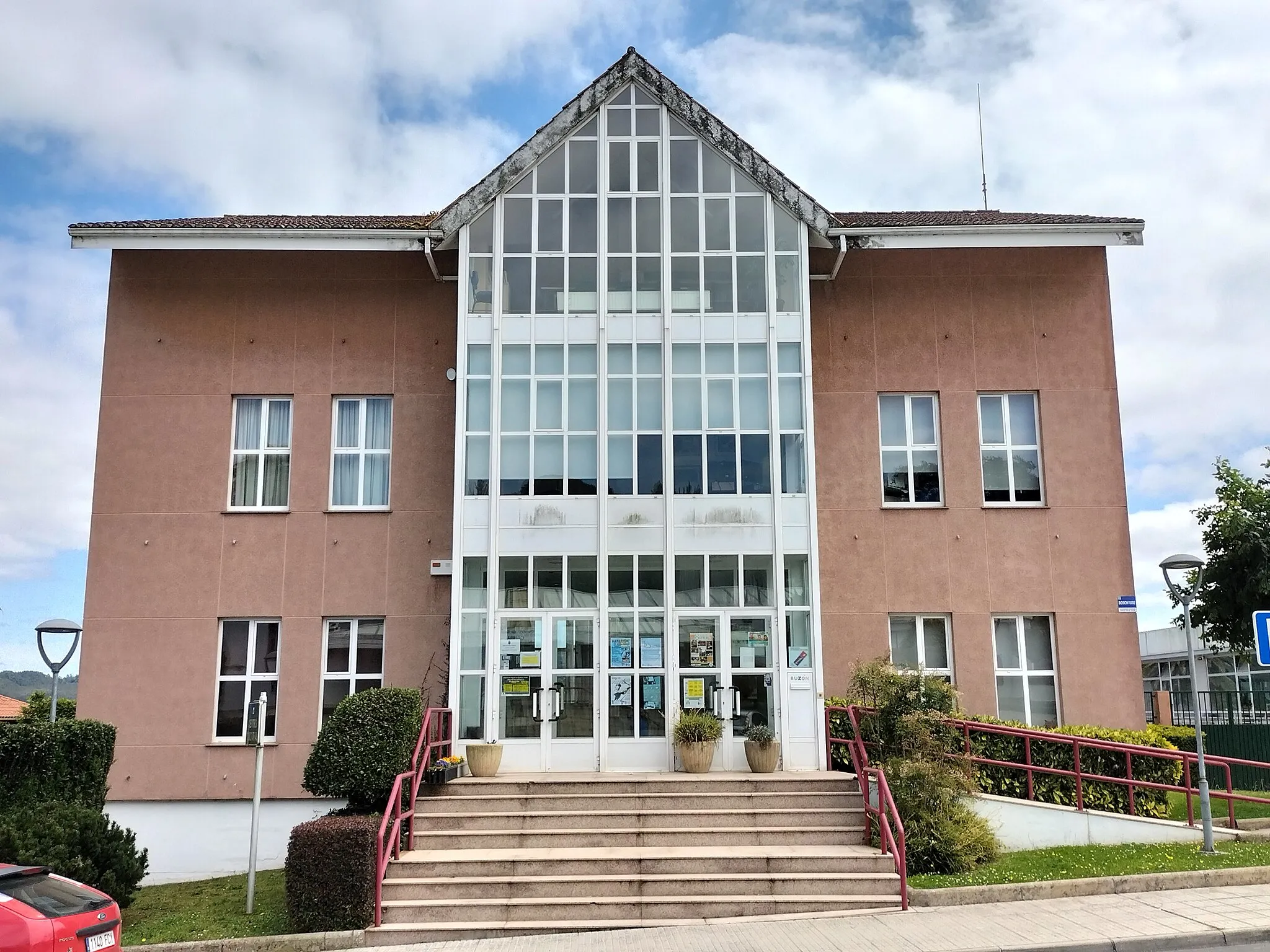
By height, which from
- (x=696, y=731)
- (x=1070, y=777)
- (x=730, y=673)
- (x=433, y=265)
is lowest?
(x=1070, y=777)

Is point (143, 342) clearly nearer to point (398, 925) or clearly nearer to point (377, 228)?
point (377, 228)

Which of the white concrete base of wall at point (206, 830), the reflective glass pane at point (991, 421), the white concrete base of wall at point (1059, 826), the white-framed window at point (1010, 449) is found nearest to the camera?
the white concrete base of wall at point (1059, 826)

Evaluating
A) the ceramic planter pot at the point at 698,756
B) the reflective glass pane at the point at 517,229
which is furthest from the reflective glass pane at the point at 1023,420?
the reflective glass pane at the point at 517,229

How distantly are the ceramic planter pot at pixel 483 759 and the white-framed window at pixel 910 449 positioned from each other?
7.55 m

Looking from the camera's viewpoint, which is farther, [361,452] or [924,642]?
[361,452]

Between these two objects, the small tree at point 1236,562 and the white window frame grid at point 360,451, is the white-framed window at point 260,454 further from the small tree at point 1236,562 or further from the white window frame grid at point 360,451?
the small tree at point 1236,562

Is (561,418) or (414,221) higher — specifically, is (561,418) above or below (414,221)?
below

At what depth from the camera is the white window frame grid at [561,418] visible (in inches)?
620

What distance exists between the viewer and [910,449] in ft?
57.6

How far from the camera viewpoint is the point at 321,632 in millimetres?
16703

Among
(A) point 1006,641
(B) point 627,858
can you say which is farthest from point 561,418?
(A) point 1006,641

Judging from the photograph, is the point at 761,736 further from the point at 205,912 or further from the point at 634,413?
the point at 205,912

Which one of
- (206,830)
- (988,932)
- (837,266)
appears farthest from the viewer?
(837,266)

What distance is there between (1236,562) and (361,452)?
16.7 m
